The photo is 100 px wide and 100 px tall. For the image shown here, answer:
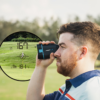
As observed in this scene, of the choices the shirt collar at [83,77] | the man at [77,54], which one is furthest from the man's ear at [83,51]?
the shirt collar at [83,77]

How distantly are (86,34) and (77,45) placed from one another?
98 millimetres

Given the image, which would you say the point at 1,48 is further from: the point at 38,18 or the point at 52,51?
the point at 38,18

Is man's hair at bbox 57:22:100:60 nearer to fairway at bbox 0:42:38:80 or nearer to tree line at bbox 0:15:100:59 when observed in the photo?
fairway at bbox 0:42:38:80

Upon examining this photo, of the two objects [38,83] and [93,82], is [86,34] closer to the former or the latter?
[93,82]

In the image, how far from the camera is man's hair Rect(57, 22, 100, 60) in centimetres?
112

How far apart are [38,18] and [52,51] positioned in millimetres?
19928

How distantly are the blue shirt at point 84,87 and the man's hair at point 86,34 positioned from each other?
0.51 ft

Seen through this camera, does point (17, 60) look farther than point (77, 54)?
Yes

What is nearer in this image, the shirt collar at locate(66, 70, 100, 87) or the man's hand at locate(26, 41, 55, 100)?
the shirt collar at locate(66, 70, 100, 87)
